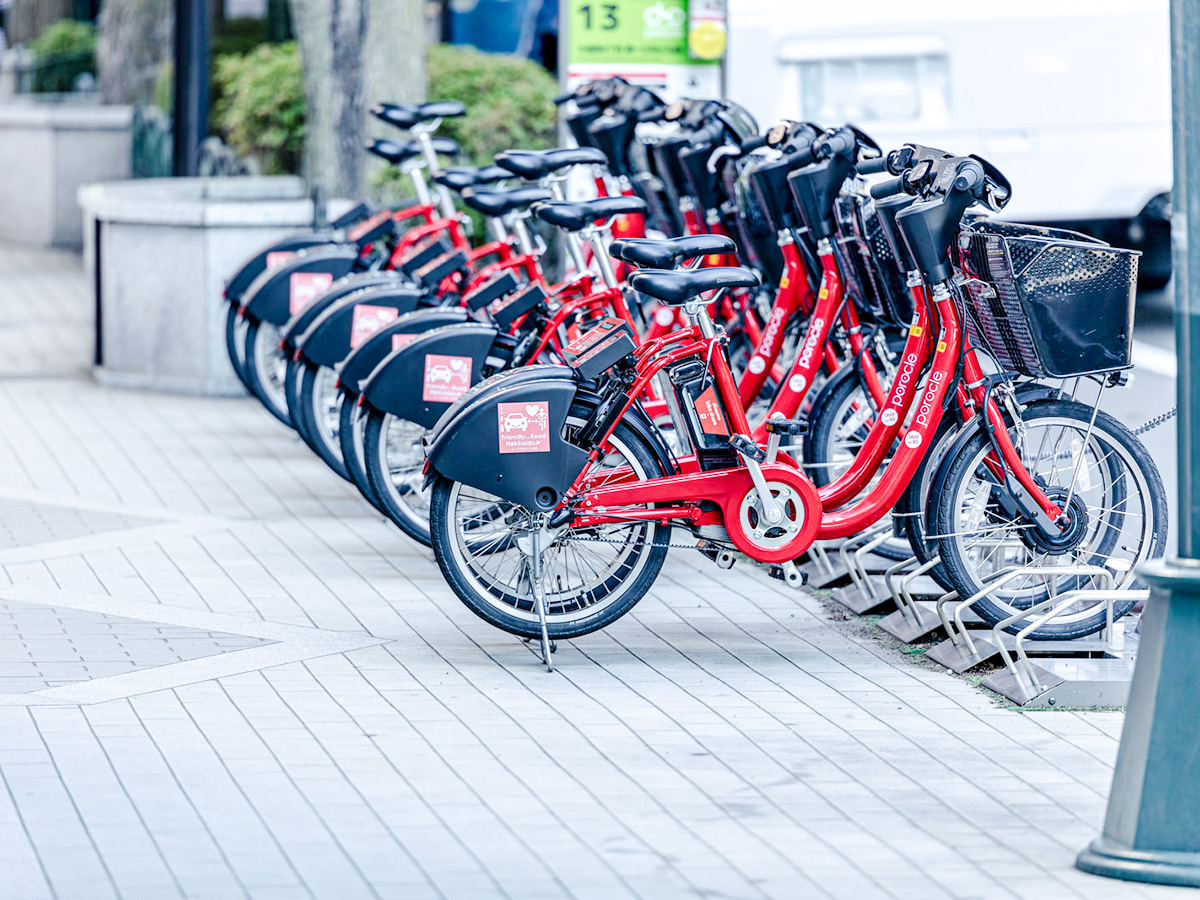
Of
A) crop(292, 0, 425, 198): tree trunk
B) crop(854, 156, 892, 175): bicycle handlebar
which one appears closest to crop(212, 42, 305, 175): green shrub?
crop(292, 0, 425, 198): tree trunk

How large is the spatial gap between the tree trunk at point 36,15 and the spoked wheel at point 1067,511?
2158 cm

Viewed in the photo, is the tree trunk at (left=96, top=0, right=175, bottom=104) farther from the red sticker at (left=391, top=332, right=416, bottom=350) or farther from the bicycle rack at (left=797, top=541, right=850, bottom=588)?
the bicycle rack at (left=797, top=541, right=850, bottom=588)

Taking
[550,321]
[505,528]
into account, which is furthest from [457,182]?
[505,528]

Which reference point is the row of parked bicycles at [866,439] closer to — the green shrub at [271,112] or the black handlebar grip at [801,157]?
the black handlebar grip at [801,157]

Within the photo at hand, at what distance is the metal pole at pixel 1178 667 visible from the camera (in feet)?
14.4

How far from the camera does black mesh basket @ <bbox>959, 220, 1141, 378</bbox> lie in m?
6.00

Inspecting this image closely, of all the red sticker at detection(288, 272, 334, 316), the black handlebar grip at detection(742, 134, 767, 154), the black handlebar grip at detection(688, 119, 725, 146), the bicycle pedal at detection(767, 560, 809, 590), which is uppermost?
the black handlebar grip at detection(688, 119, 725, 146)

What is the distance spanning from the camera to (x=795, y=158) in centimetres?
713

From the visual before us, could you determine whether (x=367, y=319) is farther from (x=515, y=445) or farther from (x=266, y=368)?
(x=515, y=445)

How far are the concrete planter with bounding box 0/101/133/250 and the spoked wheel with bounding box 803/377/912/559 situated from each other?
1388cm

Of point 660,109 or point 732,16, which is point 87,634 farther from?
point 732,16

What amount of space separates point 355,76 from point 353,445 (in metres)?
5.62

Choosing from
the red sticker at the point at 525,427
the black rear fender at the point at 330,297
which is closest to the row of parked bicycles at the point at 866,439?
the red sticker at the point at 525,427

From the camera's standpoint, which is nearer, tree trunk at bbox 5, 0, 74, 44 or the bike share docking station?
the bike share docking station
